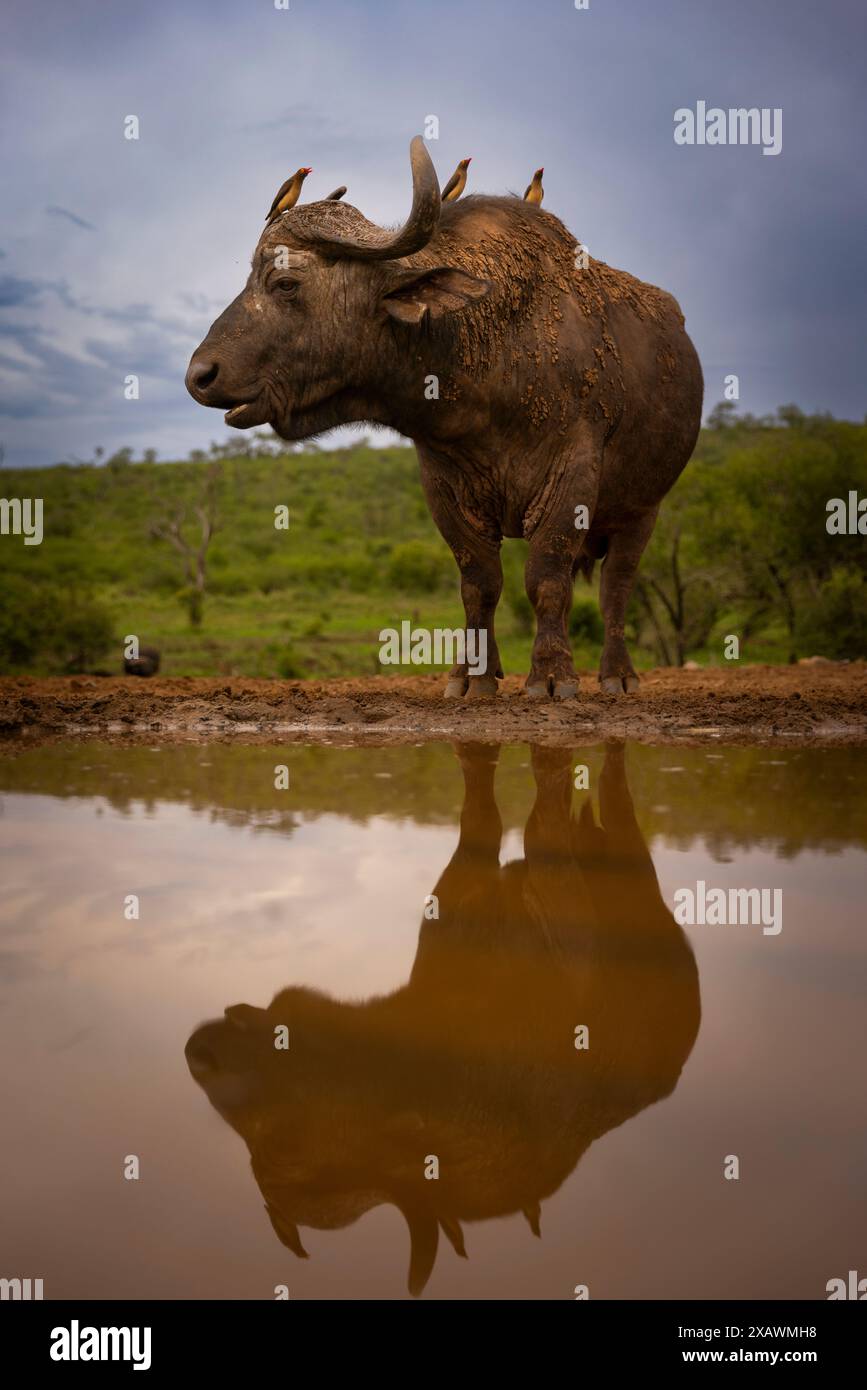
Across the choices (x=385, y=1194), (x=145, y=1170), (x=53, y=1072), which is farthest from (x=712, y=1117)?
(x=53, y=1072)

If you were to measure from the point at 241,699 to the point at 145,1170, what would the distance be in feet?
20.6

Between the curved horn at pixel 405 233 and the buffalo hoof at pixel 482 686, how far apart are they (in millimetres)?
2936

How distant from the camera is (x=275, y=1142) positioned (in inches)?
85.0

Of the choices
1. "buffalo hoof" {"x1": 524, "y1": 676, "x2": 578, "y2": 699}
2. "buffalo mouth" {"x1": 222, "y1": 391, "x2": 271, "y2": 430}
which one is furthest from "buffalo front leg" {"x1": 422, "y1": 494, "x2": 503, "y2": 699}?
"buffalo mouth" {"x1": 222, "y1": 391, "x2": 271, "y2": 430}

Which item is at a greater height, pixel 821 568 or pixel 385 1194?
pixel 821 568

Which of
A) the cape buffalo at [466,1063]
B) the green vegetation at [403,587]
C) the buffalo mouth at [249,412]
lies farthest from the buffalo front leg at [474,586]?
the green vegetation at [403,587]

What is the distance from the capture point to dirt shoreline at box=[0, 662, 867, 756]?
700 cm

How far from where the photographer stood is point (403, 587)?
2780cm

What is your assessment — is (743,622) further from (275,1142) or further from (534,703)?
(275,1142)

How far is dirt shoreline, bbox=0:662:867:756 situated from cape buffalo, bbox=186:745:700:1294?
340cm

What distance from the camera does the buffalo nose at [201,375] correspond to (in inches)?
254

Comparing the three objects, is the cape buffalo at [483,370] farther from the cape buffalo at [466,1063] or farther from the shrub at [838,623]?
the shrub at [838,623]

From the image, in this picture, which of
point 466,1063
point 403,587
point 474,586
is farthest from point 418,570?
point 466,1063

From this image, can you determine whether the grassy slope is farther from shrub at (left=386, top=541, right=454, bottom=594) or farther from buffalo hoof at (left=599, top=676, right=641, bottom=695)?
buffalo hoof at (left=599, top=676, right=641, bottom=695)
